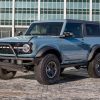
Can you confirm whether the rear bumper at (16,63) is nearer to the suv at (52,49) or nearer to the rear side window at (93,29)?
Answer: the suv at (52,49)

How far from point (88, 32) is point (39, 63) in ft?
9.58

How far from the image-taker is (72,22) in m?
12.2

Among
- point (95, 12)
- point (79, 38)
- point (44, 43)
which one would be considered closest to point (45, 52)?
point (44, 43)

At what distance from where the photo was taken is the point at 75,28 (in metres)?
12.3

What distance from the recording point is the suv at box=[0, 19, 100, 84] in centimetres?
1044

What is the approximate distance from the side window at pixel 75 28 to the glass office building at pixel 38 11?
69.5 m

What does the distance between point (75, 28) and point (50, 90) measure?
3.30 meters

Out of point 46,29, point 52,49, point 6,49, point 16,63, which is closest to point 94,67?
point 46,29

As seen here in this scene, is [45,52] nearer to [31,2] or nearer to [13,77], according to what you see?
[13,77]

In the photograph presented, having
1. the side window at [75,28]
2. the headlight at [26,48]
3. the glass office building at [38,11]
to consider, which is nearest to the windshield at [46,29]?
the side window at [75,28]

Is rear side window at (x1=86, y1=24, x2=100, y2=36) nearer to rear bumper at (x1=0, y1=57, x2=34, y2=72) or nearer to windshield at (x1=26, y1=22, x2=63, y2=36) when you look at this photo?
windshield at (x1=26, y1=22, x2=63, y2=36)

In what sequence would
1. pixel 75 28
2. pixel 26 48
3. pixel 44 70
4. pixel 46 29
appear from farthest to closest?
pixel 75 28, pixel 46 29, pixel 44 70, pixel 26 48

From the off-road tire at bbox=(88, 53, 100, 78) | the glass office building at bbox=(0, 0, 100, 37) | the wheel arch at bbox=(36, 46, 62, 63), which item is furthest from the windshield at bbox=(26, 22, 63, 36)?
the glass office building at bbox=(0, 0, 100, 37)

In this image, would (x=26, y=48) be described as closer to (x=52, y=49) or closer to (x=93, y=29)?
(x=52, y=49)
